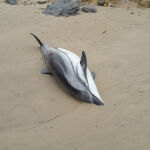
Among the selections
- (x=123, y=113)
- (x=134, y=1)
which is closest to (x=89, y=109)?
(x=123, y=113)

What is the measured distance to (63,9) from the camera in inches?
312

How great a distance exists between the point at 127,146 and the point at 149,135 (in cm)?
36

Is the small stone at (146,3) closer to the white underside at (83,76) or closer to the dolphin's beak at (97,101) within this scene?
the white underside at (83,76)

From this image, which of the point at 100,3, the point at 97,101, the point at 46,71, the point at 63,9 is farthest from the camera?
the point at 100,3

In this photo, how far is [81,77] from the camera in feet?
13.6

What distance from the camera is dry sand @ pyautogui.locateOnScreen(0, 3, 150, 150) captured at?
10.0 ft

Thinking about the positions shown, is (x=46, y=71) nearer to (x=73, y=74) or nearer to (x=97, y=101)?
(x=73, y=74)

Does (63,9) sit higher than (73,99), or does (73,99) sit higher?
(63,9)

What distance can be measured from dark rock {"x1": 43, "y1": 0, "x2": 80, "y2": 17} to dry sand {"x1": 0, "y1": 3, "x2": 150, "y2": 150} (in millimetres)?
460

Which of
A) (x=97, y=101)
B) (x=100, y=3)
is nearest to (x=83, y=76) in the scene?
(x=97, y=101)

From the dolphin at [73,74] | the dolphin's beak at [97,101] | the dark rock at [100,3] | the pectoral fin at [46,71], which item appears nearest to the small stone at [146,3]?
the dark rock at [100,3]

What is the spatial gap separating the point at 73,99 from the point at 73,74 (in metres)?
0.47

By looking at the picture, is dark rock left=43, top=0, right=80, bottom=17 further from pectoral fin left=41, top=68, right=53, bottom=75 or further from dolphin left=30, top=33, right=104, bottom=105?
pectoral fin left=41, top=68, right=53, bottom=75

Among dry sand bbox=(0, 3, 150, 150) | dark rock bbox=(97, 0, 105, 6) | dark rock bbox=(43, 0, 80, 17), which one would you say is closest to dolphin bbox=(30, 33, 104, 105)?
dry sand bbox=(0, 3, 150, 150)
